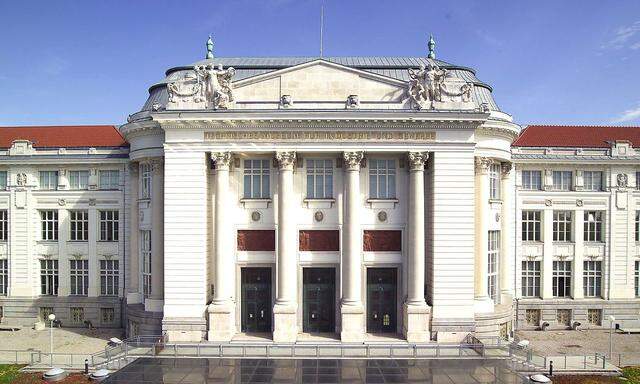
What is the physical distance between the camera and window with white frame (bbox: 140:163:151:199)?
34250 mm

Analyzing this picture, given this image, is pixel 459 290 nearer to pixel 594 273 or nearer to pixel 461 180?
pixel 461 180

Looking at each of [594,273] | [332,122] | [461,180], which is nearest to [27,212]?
[332,122]

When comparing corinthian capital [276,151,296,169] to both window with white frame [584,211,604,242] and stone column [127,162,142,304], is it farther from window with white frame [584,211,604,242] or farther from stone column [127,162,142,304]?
window with white frame [584,211,604,242]

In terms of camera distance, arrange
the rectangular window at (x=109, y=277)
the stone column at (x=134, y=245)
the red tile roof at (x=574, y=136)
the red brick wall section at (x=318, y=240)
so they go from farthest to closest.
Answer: the red tile roof at (x=574, y=136) < the rectangular window at (x=109, y=277) < the stone column at (x=134, y=245) < the red brick wall section at (x=318, y=240)

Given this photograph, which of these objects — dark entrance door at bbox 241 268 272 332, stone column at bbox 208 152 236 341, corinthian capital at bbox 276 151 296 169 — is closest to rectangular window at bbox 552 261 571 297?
dark entrance door at bbox 241 268 272 332

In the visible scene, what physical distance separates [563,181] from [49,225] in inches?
1838

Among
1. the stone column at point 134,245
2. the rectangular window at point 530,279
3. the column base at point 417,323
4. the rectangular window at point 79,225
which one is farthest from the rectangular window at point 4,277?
the rectangular window at point 530,279

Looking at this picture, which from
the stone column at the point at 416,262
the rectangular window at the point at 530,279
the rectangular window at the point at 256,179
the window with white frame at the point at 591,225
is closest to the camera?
the stone column at the point at 416,262

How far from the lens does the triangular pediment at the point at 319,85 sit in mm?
31500

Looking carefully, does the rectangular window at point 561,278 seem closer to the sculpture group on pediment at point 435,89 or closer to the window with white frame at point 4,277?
the sculpture group on pediment at point 435,89

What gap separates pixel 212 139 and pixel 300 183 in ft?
23.1

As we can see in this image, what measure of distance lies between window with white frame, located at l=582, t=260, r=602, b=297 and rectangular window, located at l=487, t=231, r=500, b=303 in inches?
428

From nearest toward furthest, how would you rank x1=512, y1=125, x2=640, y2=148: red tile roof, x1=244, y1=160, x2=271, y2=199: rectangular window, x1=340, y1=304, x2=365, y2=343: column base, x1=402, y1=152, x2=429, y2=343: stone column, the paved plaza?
1. the paved plaza
2. x1=340, y1=304, x2=365, y2=343: column base
3. x1=402, y1=152, x2=429, y2=343: stone column
4. x1=244, y1=160, x2=271, y2=199: rectangular window
5. x1=512, y1=125, x2=640, y2=148: red tile roof

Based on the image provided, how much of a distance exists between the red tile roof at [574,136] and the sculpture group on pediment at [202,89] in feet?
86.2
